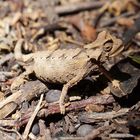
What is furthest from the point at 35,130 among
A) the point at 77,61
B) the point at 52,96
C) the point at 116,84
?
the point at 116,84

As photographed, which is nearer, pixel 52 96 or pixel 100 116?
pixel 100 116

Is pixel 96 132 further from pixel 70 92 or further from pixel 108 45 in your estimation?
pixel 108 45

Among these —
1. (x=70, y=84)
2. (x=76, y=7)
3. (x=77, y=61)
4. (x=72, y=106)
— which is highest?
(x=76, y=7)

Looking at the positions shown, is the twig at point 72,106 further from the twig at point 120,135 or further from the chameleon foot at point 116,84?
the twig at point 120,135

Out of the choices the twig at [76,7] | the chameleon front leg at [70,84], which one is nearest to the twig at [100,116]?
the chameleon front leg at [70,84]

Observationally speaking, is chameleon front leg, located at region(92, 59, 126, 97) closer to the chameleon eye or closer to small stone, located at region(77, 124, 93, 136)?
Answer: the chameleon eye

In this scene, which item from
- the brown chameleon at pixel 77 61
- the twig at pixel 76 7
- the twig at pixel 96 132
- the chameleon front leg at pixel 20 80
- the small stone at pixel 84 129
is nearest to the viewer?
the twig at pixel 96 132
